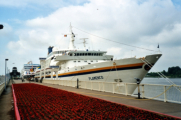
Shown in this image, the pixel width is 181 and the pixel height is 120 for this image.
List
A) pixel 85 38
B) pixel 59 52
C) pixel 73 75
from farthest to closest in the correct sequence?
1. pixel 59 52
2. pixel 85 38
3. pixel 73 75

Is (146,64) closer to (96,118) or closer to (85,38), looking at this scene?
(96,118)

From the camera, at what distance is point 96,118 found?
6.39 meters

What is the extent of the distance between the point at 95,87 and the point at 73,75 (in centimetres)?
813

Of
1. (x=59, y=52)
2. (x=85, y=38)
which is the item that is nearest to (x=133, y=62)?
(x=85, y=38)

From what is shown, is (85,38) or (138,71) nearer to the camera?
(138,71)

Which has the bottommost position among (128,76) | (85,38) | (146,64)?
(128,76)

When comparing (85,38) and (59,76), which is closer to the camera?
(59,76)

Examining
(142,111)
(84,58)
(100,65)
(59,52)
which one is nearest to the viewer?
(142,111)

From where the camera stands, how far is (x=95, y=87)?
16812mm

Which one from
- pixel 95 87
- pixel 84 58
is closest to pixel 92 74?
pixel 95 87

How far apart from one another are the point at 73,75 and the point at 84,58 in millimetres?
4595

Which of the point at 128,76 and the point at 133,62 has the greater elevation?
the point at 133,62

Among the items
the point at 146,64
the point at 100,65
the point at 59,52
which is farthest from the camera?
the point at 59,52

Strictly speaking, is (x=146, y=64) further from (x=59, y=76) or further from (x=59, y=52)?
(x=59, y=52)
